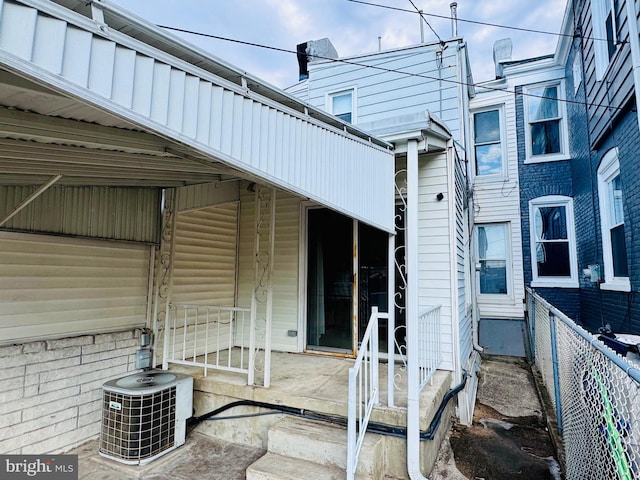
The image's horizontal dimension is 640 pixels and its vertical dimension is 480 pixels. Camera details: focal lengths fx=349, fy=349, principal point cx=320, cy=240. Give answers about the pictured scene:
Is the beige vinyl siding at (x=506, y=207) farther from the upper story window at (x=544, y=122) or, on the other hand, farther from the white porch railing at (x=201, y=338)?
the white porch railing at (x=201, y=338)

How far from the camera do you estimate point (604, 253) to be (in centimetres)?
496

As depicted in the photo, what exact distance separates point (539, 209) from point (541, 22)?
337 cm

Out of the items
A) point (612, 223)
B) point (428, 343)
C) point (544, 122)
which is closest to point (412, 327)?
point (428, 343)

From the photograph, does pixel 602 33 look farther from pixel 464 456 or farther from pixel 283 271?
pixel 464 456

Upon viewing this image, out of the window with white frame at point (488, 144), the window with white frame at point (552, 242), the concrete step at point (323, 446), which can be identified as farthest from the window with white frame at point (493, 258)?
the concrete step at point (323, 446)

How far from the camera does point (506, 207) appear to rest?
725 cm

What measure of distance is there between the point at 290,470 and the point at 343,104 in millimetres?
5960

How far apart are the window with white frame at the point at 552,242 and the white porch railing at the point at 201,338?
19.0ft

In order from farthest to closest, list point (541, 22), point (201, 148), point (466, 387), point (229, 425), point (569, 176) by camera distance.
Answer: point (569, 176) → point (541, 22) → point (466, 387) → point (229, 425) → point (201, 148)

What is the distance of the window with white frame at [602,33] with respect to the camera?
15.0ft

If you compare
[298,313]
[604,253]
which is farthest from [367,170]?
[604,253]

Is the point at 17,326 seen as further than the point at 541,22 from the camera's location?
No

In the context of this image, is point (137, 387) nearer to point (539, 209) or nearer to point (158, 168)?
point (158, 168)

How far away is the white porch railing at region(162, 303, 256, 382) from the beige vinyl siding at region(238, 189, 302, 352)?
46 centimetres
